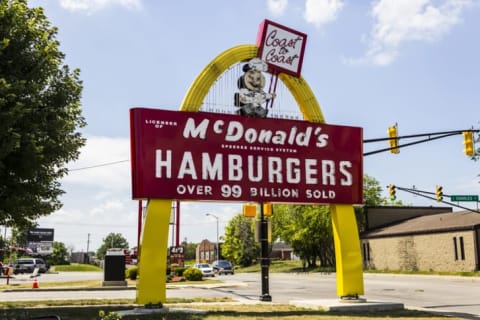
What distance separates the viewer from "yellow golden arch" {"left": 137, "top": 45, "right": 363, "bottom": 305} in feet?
46.4

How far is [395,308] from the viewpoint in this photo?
15.2 meters

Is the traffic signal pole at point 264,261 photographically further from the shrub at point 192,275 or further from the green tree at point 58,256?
the green tree at point 58,256

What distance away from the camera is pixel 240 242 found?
9400 centimetres

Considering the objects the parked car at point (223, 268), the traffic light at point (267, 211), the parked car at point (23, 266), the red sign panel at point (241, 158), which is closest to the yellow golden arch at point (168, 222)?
the red sign panel at point (241, 158)

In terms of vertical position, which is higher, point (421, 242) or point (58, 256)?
point (421, 242)

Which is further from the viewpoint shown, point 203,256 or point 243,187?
point 203,256

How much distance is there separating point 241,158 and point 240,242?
80.0 metres

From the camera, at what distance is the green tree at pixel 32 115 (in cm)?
1347

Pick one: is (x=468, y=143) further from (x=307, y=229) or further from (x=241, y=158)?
(x=307, y=229)

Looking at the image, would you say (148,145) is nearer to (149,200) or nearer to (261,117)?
(149,200)

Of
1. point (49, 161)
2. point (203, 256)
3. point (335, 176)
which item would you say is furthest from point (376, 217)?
point (203, 256)

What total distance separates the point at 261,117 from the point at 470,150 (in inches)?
501

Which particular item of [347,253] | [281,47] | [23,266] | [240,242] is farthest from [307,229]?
[281,47]

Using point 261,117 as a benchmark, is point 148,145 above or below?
below
